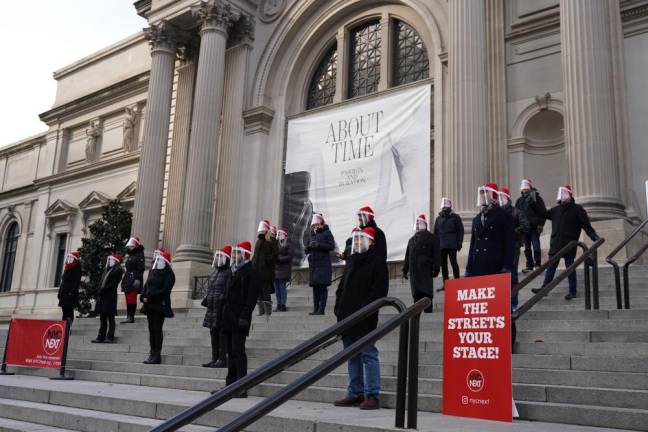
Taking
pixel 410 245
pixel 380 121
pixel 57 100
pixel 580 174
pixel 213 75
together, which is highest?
pixel 57 100

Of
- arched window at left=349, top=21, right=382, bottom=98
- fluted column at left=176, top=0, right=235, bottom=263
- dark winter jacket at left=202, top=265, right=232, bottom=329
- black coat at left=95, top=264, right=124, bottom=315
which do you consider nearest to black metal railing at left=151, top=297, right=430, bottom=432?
dark winter jacket at left=202, top=265, right=232, bottom=329

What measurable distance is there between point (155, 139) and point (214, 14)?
426 centimetres

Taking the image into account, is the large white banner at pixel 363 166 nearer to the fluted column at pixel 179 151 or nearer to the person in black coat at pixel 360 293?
the fluted column at pixel 179 151

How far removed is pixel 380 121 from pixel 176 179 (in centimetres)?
712

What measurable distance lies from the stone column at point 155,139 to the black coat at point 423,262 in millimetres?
11682

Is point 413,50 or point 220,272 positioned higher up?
point 413,50

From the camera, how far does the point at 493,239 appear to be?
7.84m

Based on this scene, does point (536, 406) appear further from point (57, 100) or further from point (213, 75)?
point (57, 100)

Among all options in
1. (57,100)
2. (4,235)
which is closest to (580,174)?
(57,100)

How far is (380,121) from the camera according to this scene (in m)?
17.4

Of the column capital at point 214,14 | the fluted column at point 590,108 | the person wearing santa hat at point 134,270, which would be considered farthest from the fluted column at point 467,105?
the column capital at point 214,14

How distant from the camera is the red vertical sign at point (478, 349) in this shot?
4625 millimetres

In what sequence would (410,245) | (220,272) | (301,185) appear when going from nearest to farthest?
1. (220,272)
2. (410,245)
3. (301,185)

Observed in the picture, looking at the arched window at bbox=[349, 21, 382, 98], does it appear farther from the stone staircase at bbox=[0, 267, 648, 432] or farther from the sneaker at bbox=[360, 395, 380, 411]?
the sneaker at bbox=[360, 395, 380, 411]
